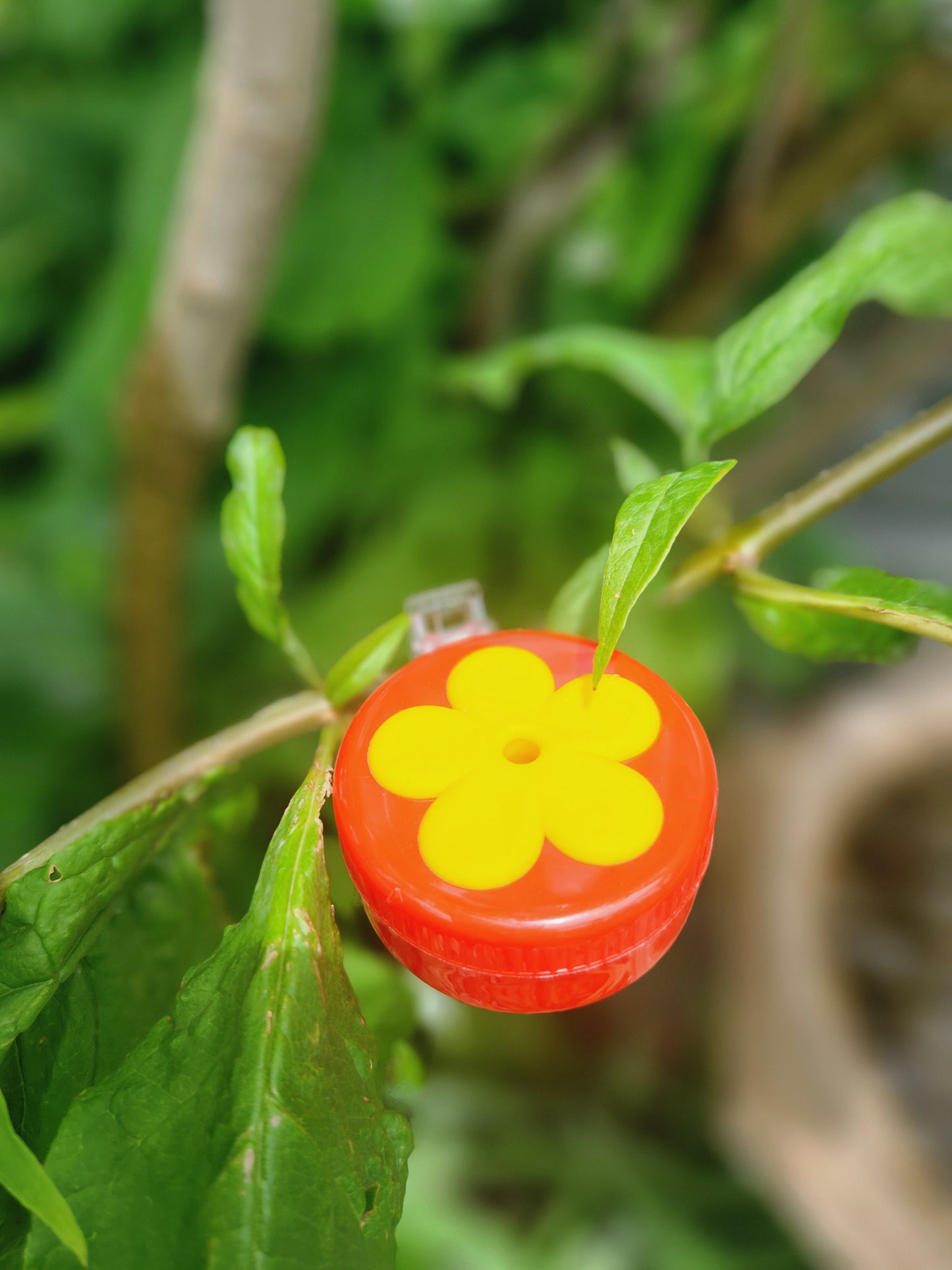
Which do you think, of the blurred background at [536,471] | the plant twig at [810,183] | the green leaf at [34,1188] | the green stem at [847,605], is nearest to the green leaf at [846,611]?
the green stem at [847,605]

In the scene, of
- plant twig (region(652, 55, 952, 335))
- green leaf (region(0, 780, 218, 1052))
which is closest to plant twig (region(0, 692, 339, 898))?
green leaf (region(0, 780, 218, 1052))

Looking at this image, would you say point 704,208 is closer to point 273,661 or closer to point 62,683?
point 273,661

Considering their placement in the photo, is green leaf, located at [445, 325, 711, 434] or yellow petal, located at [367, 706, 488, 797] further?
green leaf, located at [445, 325, 711, 434]

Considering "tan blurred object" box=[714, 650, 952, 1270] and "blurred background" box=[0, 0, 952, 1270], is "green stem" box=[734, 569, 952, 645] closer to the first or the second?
"blurred background" box=[0, 0, 952, 1270]

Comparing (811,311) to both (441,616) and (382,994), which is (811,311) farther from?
(382,994)

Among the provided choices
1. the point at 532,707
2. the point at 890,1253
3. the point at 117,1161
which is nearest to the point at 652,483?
the point at 532,707

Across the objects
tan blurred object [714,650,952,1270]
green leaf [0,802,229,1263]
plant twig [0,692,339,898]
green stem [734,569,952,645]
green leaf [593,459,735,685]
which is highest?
green leaf [593,459,735,685]
